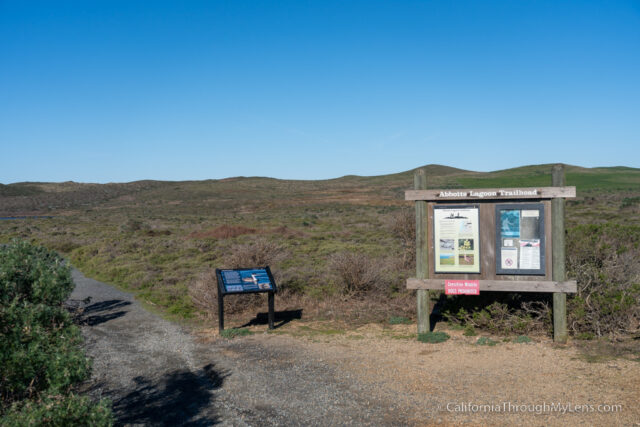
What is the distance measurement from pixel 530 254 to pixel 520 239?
0.27 metres

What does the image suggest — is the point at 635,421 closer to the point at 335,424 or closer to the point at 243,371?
the point at 335,424

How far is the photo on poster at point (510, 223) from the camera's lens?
775 centimetres

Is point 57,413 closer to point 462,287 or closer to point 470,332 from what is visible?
point 462,287

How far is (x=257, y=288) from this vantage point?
9164 mm

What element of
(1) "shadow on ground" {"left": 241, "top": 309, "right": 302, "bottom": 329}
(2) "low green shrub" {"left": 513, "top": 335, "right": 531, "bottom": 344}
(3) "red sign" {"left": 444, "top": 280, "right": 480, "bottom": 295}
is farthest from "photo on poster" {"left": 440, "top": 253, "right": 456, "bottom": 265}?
(1) "shadow on ground" {"left": 241, "top": 309, "right": 302, "bottom": 329}

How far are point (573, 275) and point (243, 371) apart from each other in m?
5.32

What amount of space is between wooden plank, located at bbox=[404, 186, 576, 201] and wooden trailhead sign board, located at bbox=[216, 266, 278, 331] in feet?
10.2

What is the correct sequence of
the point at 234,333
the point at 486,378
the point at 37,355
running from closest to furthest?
the point at 37,355, the point at 486,378, the point at 234,333

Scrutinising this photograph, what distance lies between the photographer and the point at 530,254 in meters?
7.67

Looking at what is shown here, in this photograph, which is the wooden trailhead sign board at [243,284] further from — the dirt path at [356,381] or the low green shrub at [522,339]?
the low green shrub at [522,339]

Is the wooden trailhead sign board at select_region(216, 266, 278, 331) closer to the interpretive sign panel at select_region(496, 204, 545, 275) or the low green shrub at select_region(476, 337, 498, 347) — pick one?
the low green shrub at select_region(476, 337, 498, 347)

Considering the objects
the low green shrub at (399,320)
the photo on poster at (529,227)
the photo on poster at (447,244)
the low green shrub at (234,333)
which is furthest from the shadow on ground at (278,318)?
the photo on poster at (529,227)

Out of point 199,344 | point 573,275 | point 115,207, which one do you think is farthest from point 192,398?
point 115,207

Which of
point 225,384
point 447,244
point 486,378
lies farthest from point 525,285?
point 225,384
